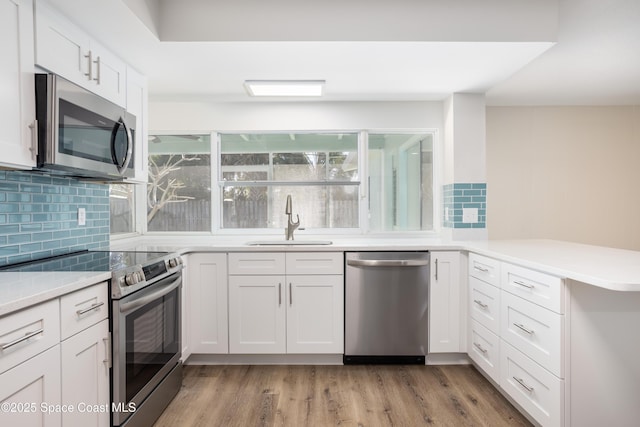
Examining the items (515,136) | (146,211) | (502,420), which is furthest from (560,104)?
(146,211)

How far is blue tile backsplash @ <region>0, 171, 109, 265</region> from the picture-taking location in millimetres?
1765

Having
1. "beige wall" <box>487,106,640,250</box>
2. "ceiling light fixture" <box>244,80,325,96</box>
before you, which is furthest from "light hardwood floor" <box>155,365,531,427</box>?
"ceiling light fixture" <box>244,80,325,96</box>

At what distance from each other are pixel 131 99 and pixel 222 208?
1.29 meters

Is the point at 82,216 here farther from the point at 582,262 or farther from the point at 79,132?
the point at 582,262

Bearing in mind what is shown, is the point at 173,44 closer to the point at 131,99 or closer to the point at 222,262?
the point at 131,99

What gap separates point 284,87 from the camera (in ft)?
8.82

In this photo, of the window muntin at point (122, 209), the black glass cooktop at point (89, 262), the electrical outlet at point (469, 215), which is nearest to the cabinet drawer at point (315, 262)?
the black glass cooktop at point (89, 262)

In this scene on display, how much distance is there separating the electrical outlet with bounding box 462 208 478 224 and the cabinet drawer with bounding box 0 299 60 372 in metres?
2.85

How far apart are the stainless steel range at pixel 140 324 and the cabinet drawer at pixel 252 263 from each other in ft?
1.57

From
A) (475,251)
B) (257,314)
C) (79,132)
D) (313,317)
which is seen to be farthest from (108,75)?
(475,251)

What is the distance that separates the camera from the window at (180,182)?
338cm

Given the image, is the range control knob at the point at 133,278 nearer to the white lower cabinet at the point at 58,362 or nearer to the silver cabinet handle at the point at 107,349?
the white lower cabinet at the point at 58,362

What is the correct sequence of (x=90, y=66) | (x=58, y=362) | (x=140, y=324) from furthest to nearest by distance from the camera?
(x=90, y=66) → (x=140, y=324) → (x=58, y=362)

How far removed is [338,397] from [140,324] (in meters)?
1.28
